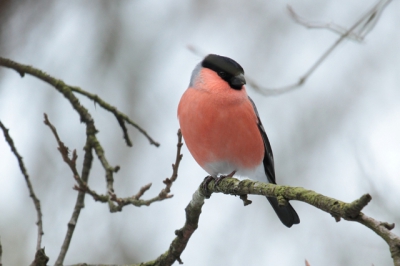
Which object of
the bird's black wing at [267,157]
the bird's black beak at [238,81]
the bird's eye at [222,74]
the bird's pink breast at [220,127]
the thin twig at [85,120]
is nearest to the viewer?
the thin twig at [85,120]

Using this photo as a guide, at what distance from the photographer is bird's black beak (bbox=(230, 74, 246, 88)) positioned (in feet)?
14.3

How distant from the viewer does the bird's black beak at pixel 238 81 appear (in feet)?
14.3

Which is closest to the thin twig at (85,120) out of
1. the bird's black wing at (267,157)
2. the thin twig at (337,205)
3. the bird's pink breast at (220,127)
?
the bird's pink breast at (220,127)

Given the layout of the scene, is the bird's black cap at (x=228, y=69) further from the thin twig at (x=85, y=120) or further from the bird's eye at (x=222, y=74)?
the thin twig at (x=85, y=120)

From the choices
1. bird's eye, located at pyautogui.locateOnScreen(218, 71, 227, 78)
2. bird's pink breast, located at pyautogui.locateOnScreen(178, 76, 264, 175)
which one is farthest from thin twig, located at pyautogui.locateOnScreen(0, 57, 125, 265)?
bird's eye, located at pyautogui.locateOnScreen(218, 71, 227, 78)

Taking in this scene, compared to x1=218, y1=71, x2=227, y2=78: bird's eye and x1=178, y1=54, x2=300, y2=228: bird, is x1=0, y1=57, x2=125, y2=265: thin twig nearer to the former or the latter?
x1=178, y1=54, x2=300, y2=228: bird

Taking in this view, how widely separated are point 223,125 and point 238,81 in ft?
1.67

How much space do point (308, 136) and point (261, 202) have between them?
140 cm

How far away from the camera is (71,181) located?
25.0 ft

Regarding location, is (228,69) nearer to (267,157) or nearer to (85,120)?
(267,157)

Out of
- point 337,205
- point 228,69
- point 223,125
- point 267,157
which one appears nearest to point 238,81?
point 228,69

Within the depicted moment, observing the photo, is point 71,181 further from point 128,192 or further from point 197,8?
point 197,8

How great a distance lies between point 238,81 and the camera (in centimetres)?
438

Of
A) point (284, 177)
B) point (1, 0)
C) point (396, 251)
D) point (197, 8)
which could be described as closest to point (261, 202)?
point (284, 177)
